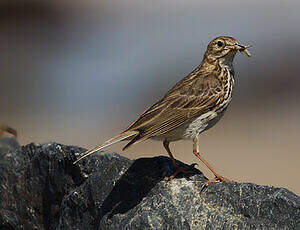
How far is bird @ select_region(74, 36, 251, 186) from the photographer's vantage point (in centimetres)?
757

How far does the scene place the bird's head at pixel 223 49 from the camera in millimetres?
8234

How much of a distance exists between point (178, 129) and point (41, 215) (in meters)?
1.80

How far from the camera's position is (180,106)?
7922 millimetres

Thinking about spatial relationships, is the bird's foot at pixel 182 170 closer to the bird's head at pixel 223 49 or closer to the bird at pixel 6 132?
the bird's head at pixel 223 49

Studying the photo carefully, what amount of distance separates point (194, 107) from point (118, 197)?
1.32 meters

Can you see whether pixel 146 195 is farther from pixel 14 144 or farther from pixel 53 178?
pixel 14 144

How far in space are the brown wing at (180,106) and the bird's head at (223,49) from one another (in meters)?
0.21

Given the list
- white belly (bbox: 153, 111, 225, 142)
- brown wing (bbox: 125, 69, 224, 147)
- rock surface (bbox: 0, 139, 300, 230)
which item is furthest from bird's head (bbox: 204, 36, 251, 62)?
rock surface (bbox: 0, 139, 300, 230)

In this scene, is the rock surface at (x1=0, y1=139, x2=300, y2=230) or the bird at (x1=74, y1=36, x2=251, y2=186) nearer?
the rock surface at (x1=0, y1=139, x2=300, y2=230)

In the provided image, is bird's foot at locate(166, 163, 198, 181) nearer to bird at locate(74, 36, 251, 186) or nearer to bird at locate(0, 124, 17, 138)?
bird at locate(74, 36, 251, 186)

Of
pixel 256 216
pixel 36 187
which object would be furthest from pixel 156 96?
pixel 256 216

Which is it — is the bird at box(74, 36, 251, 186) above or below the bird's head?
below

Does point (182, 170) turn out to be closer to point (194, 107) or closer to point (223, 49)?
point (194, 107)

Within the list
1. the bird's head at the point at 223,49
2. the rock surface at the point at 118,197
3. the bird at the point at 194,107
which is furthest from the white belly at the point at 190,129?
the bird's head at the point at 223,49
